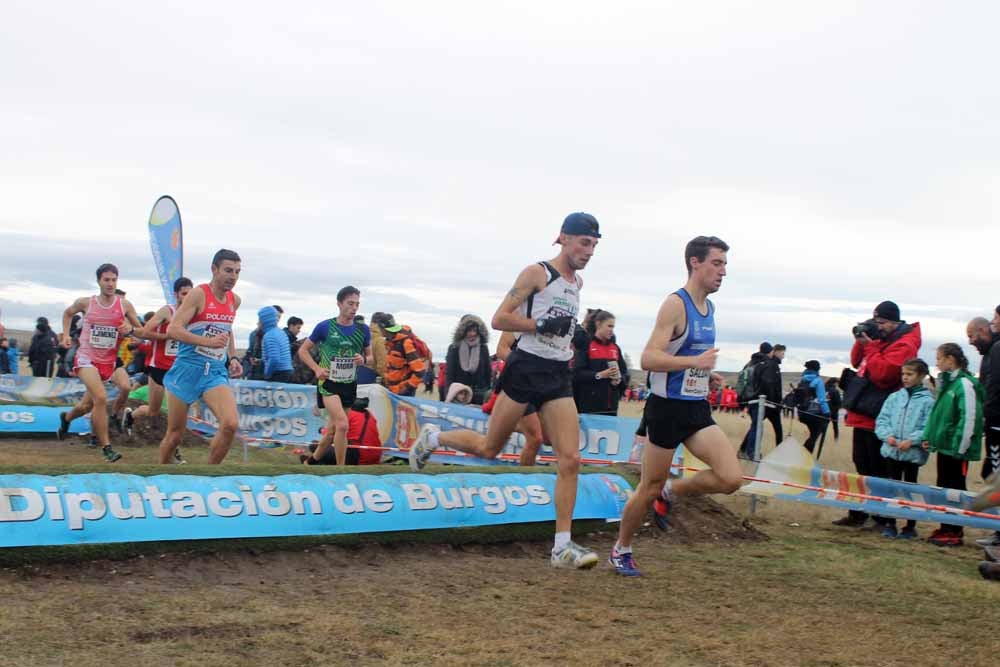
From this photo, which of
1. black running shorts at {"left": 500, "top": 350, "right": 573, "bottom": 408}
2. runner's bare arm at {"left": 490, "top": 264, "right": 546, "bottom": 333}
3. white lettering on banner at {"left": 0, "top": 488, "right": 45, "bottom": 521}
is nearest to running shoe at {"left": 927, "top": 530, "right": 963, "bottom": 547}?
black running shorts at {"left": 500, "top": 350, "right": 573, "bottom": 408}

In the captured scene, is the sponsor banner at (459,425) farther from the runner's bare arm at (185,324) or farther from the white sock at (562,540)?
the white sock at (562,540)

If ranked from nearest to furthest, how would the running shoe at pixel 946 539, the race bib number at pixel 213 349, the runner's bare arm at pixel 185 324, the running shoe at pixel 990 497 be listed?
the running shoe at pixel 990 497 < the runner's bare arm at pixel 185 324 < the race bib number at pixel 213 349 < the running shoe at pixel 946 539

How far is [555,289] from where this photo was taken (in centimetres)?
655

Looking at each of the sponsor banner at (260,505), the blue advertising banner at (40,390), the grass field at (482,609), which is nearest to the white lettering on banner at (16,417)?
the blue advertising banner at (40,390)

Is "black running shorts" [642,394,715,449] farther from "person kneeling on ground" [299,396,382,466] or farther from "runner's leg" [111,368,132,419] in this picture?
"runner's leg" [111,368,132,419]

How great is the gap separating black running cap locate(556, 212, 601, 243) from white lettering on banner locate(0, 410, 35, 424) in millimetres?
10424

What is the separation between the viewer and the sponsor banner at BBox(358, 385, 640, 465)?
36.6ft

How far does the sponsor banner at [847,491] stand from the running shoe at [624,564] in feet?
9.40

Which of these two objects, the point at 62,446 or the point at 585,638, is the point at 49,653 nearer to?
the point at 585,638

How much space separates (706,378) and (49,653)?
3.86m

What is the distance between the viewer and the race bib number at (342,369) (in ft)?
32.4

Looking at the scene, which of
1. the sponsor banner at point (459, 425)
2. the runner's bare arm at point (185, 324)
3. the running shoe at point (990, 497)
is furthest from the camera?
the sponsor banner at point (459, 425)

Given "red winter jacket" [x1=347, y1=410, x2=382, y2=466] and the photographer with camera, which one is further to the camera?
"red winter jacket" [x1=347, y1=410, x2=382, y2=466]

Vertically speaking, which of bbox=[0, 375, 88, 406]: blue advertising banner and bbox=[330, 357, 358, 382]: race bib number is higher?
bbox=[330, 357, 358, 382]: race bib number
